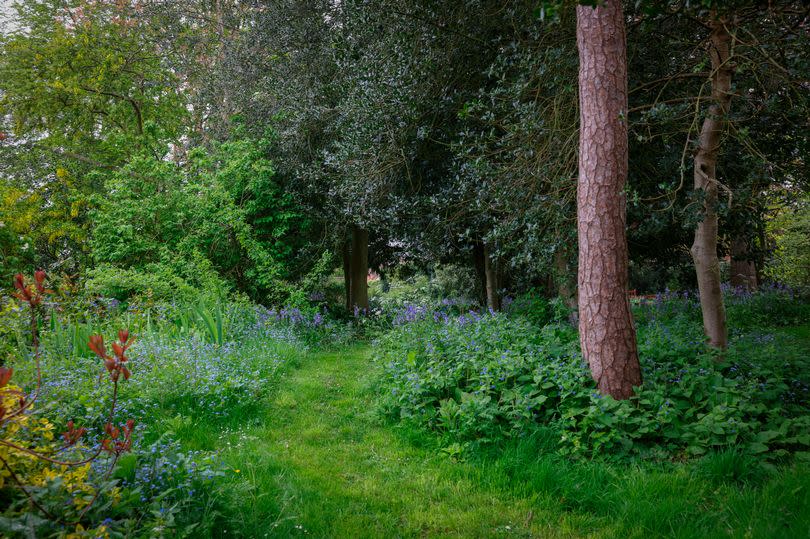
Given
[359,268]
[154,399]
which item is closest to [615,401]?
[154,399]

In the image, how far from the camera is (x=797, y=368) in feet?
15.0

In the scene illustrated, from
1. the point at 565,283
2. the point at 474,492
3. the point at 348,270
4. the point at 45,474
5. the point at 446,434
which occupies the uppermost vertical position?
the point at 348,270

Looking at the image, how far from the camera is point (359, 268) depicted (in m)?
12.3

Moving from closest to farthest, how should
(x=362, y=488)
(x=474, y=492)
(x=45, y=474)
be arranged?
1. (x=45, y=474)
2. (x=474, y=492)
3. (x=362, y=488)

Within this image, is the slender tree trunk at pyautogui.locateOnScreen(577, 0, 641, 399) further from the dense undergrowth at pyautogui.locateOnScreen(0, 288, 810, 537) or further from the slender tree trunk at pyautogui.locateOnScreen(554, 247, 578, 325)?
the slender tree trunk at pyautogui.locateOnScreen(554, 247, 578, 325)

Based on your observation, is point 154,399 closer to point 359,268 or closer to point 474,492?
point 474,492

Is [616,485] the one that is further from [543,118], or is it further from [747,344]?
[543,118]

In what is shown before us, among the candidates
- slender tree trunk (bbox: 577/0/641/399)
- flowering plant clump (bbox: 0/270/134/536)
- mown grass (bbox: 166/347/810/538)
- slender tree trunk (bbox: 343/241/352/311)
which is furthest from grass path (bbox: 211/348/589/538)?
slender tree trunk (bbox: 343/241/352/311)

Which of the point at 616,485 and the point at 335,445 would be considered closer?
the point at 616,485

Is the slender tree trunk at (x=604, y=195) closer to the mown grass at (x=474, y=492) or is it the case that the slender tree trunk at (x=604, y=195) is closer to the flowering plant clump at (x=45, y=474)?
the mown grass at (x=474, y=492)

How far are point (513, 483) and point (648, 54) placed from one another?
5543 millimetres

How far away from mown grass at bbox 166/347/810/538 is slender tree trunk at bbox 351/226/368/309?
25.7ft

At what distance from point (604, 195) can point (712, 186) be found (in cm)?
144

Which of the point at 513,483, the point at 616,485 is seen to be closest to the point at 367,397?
the point at 513,483
